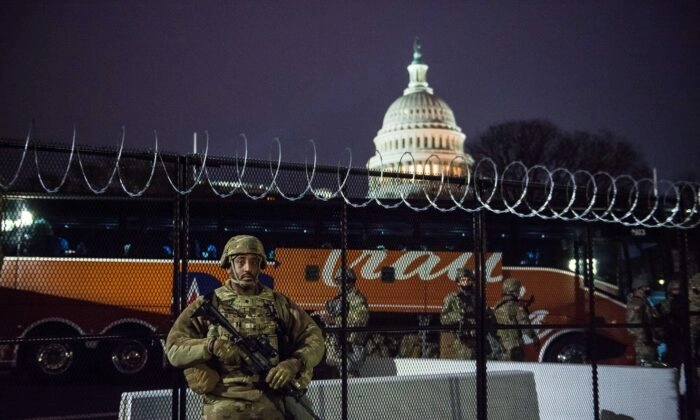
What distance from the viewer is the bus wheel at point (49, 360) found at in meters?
12.1

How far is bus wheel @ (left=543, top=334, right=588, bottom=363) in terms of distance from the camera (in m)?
13.2

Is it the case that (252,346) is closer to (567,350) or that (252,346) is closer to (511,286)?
(511,286)

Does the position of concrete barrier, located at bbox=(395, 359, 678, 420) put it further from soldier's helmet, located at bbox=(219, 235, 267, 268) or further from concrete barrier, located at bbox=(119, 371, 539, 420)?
soldier's helmet, located at bbox=(219, 235, 267, 268)

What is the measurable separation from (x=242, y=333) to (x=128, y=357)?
961cm

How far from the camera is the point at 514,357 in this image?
9.84 meters

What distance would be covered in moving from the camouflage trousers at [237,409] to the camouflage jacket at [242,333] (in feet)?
0.12

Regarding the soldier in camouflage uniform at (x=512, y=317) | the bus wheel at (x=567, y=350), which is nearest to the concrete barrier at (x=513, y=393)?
the soldier in camouflage uniform at (x=512, y=317)

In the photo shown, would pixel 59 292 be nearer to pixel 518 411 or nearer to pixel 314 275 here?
pixel 314 275

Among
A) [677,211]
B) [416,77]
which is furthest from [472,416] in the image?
[416,77]

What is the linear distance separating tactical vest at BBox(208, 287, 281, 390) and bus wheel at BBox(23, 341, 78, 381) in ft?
29.9

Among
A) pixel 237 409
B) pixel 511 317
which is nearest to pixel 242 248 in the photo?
pixel 237 409

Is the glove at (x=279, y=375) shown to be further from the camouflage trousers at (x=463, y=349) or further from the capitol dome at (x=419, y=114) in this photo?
the capitol dome at (x=419, y=114)

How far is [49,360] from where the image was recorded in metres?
12.2

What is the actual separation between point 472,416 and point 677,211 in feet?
11.2
